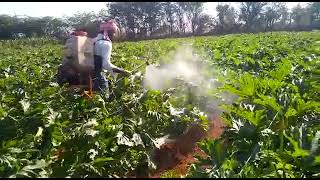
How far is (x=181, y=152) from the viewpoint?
580 centimetres

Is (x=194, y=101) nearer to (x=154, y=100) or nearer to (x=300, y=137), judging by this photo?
(x=154, y=100)

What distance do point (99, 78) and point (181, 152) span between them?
1.53 meters

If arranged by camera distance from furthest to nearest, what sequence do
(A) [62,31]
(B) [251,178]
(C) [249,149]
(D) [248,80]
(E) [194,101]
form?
(A) [62,31]
(E) [194,101]
(D) [248,80]
(C) [249,149]
(B) [251,178]

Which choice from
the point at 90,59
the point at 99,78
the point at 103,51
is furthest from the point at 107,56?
the point at 90,59

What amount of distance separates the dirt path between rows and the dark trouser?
4.02 ft

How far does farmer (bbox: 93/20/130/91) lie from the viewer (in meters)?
6.11

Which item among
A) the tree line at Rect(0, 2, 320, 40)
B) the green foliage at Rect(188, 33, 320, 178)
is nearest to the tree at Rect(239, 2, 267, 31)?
the tree line at Rect(0, 2, 320, 40)

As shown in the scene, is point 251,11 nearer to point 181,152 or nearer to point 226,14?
point 226,14

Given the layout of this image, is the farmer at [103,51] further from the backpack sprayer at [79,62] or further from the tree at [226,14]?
the tree at [226,14]

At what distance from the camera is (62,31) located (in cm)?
4734

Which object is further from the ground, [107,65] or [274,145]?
[107,65]

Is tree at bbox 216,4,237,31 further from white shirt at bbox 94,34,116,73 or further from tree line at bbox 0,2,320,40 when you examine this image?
white shirt at bbox 94,34,116,73

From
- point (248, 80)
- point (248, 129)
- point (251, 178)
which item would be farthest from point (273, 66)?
point (251, 178)

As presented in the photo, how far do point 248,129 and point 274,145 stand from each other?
223 mm
